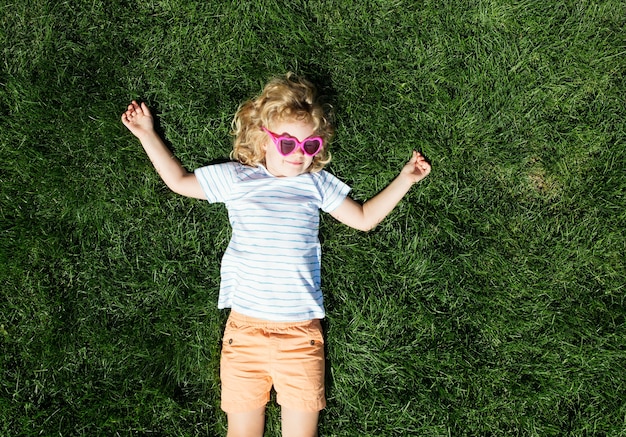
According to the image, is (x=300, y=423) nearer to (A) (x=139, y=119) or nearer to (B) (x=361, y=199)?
(B) (x=361, y=199)

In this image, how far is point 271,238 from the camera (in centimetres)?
303

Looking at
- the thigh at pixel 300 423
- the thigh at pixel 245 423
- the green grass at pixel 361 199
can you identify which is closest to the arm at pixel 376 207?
the green grass at pixel 361 199

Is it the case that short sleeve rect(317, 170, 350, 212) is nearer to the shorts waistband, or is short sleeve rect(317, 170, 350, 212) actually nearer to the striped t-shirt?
the striped t-shirt

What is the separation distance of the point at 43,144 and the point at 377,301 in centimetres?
254

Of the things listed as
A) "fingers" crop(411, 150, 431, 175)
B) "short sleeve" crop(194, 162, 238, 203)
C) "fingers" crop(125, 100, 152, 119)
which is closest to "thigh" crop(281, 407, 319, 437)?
"short sleeve" crop(194, 162, 238, 203)

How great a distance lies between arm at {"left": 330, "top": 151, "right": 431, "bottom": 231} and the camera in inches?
128

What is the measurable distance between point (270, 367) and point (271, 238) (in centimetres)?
79

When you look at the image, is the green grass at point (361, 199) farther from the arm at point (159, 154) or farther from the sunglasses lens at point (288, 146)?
the sunglasses lens at point (288, 146)

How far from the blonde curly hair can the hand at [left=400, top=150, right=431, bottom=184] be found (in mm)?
543

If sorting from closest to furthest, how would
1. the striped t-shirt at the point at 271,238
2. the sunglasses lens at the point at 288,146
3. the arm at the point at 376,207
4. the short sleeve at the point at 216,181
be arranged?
the sunglasses lens at the point at 288,146, the striped t-shirt at the point at 271,238, the short sleeve at the point at 216,181, the arm at the point at 376,207

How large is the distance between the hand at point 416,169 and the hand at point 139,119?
5.79 feet

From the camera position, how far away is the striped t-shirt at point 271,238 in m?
3.00

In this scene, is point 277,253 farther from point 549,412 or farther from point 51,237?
point 549,412

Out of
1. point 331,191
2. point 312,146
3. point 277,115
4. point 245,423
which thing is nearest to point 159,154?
point 277,115
